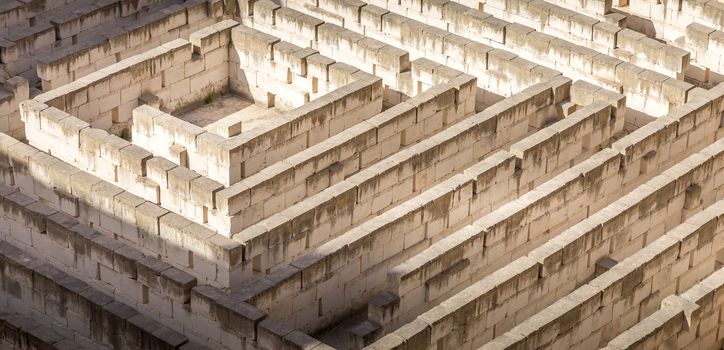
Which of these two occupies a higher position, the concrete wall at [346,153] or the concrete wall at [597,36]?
the concrete wall at [597,36]

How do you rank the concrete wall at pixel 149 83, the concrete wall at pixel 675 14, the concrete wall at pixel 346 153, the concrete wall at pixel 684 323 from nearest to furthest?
the concrete wall at pixel 684 323 → the concrete wall at pixel 346 153 → the concrete wall at pixel 149 83 → the concrete wall at pixel 675 14

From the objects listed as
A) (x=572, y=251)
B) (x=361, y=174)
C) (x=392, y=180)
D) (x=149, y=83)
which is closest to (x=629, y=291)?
(x=572, y=251)

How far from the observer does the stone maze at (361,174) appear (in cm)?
3800

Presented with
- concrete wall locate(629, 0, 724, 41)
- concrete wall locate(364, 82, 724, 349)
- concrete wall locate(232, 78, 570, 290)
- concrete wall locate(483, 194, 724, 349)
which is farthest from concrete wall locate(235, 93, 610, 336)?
concrete wall locate(629, 0, 724, 41)

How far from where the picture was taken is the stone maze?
38000mm

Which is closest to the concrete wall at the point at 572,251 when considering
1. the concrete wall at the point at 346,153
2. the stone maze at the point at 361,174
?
the stone maze at the point at 361,174

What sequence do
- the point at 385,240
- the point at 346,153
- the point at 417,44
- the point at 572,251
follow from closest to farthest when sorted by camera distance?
the point at 572,251
the point at 385,240
the point at 346,153
the point at 417,44

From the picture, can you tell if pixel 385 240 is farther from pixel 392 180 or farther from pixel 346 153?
pixel 346 153

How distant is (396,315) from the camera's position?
37812 millimetres

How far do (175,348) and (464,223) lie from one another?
25.5ft

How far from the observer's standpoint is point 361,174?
4091 cm

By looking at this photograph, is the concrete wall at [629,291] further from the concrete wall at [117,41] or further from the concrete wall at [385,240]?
the concrete wall at [117,41]

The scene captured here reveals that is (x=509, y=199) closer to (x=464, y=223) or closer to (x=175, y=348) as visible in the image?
(x=464, y=223)

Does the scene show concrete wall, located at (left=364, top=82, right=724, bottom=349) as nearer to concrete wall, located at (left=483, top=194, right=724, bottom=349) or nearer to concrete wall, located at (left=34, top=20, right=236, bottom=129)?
concrete wall, located at (left=483, top=194, right=724, bottom=349)
